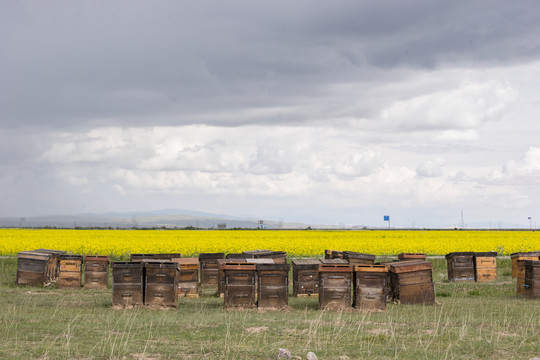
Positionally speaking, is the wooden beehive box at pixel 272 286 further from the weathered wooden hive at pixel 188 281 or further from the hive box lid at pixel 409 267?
the weathered wooden hive at pixel 188 281

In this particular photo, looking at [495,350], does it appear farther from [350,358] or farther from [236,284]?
[236,284]

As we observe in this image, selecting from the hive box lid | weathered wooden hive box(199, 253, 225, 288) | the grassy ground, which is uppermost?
the hive box lid

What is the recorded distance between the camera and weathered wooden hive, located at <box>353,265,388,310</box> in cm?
1716

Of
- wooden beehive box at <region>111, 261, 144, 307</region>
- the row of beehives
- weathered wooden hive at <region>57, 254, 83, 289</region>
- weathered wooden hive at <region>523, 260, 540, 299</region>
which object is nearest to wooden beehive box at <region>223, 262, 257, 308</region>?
wooden beehive box at <region>111, 261, 144, 307</region>

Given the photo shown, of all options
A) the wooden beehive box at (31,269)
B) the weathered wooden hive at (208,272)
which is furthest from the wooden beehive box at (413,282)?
the wooden beehive box at (31,269)

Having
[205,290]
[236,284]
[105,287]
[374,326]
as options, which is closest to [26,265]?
[105,287]

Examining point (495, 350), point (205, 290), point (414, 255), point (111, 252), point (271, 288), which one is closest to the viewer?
point (495, 350)

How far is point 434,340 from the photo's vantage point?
39.8 ft

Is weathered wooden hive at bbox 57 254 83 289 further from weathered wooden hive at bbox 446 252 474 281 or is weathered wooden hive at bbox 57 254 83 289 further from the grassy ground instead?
weathered wooden hive at bbox 446 252 474 281

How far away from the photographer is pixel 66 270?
77.7 ft

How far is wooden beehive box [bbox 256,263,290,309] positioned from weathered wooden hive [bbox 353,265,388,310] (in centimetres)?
209

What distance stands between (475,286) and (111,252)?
953 inches

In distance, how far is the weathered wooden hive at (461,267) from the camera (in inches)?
1049

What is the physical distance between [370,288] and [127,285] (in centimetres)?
733
